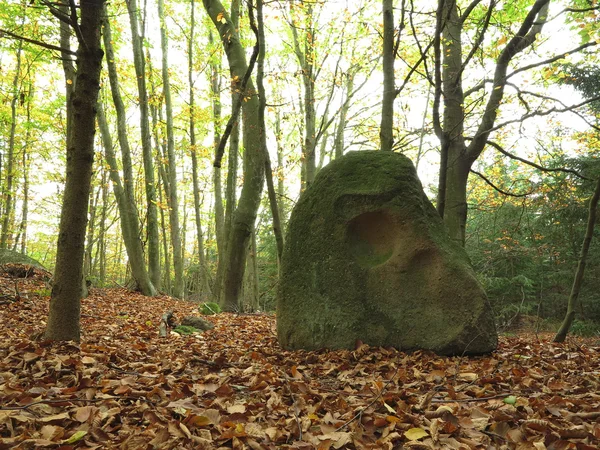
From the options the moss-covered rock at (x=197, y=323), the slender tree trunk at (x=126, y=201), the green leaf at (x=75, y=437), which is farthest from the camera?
the slender tree trunk at (x=126, y=201)

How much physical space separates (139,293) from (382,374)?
9.06 meters

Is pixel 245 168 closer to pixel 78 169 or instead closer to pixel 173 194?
pixel 78 169

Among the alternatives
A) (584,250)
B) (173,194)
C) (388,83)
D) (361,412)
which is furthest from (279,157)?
(361,412)

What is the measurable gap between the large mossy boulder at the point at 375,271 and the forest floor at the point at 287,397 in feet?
0.82

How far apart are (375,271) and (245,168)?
15.0ft

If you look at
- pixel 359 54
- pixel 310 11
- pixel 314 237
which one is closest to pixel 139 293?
pixel 314 237

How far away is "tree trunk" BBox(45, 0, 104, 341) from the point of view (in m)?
3.59

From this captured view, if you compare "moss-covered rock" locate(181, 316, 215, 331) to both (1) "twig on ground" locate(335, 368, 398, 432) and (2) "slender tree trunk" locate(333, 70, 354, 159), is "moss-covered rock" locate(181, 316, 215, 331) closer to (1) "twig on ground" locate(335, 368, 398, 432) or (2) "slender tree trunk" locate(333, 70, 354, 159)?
(1) "twig on ground" locate(335, 368, 398, 432)

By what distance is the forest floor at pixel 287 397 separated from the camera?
6.82 ft

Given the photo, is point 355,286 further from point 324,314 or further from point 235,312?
point 235,312

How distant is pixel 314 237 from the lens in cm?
462

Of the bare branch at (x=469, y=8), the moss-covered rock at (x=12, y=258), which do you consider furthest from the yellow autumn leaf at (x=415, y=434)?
the moss-covered rock at (x=12, y=258)

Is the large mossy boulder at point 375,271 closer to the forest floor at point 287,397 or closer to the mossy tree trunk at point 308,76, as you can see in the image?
the forest floor at point 287,397

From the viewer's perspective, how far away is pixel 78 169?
362cm
